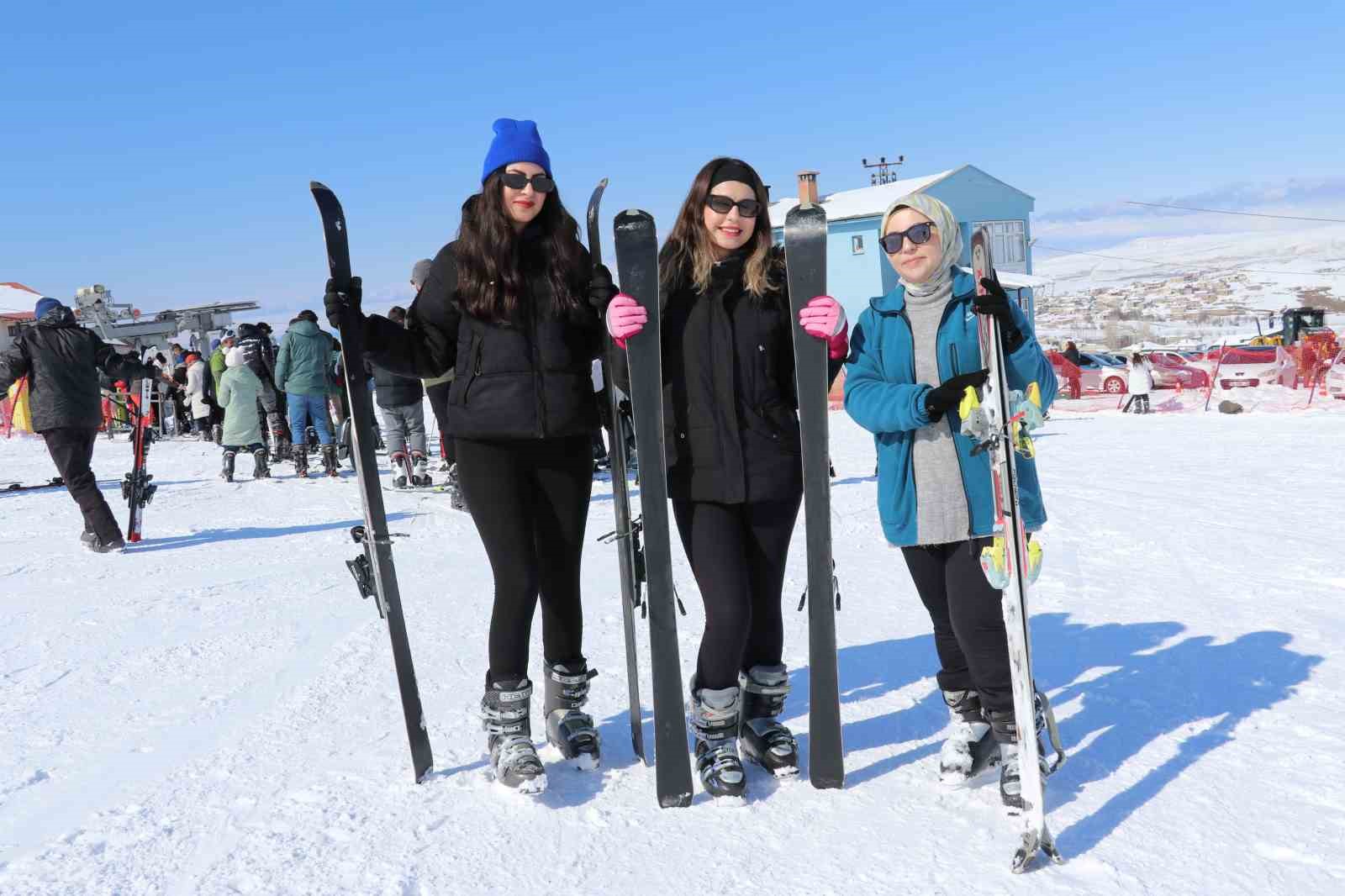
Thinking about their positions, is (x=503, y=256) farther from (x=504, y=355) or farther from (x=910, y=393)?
(x=910, y=393)

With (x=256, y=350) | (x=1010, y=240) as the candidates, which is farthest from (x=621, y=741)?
(x=1010, y=240)

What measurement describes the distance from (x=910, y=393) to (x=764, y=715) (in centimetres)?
110

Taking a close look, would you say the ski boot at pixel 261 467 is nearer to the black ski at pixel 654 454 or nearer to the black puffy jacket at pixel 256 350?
the black puffy jacket at pixel 256 350

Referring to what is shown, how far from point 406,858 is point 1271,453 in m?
10.5

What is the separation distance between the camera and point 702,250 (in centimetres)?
293

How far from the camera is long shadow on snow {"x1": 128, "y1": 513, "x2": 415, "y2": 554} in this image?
7.63 metres

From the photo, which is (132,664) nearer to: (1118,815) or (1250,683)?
(1118,815)

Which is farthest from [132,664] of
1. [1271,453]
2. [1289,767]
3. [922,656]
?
[1271,453]

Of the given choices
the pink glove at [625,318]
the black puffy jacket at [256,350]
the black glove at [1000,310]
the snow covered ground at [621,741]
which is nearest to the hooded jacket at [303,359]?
the black puffy jacket at [256,350]

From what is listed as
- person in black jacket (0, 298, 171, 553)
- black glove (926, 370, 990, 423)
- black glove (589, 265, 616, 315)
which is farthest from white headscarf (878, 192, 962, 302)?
person in black jacket (0, 298, 171, 553)

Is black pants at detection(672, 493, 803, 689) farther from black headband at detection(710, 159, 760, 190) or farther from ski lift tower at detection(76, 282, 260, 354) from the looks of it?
ski lift tower at detection(76, 282, 260, 354)

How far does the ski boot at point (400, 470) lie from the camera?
1020 centimetres

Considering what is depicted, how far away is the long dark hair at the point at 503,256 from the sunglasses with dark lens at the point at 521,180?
3 centimetres

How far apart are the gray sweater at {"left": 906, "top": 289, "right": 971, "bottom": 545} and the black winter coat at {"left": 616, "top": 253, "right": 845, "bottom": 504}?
25cm
